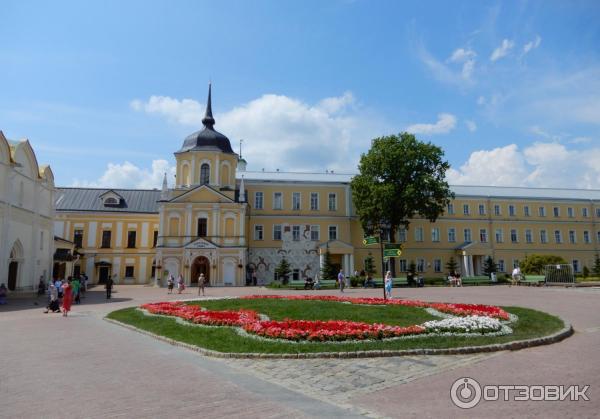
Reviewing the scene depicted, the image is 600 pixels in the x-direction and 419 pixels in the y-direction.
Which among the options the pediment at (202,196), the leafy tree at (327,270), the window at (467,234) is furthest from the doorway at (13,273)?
the window at (467,234)

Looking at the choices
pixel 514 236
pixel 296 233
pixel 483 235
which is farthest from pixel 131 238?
pixel 514 236

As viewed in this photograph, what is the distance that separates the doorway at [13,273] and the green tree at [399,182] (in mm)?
31186

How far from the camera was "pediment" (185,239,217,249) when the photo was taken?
47.5m

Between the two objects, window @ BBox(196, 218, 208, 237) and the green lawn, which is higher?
window @ BBox(196, 218, 208, 237)

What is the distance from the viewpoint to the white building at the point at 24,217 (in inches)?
1214

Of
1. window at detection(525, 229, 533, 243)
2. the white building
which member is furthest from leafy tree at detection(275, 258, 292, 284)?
Result: window at detection(525, 229, 533, 243)

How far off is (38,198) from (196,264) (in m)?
17.4

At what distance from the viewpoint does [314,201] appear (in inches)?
2126

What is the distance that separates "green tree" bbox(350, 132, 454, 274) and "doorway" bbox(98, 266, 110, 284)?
101 feet

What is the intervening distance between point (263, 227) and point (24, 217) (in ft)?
82.2

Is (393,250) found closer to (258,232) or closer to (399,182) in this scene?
(399,182)

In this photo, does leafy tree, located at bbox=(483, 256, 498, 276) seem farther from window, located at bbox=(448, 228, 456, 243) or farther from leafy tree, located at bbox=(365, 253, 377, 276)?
leafy tree, located at bbox=(365, 253, 377, 276)

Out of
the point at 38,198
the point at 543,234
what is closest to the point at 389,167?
the point at 543,234

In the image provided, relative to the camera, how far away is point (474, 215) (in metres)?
57.8
